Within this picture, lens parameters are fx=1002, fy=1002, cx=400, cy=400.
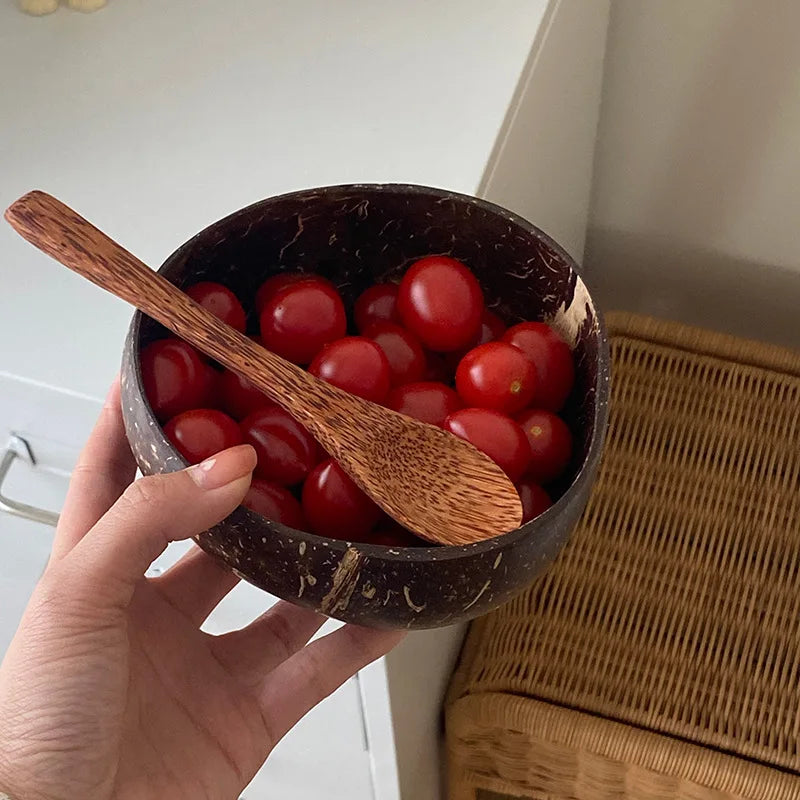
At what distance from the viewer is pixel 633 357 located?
3.26 feet

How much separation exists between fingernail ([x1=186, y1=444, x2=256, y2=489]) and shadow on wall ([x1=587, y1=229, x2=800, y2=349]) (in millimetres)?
807

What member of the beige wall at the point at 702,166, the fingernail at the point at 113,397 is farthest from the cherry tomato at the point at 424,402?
the beige wall at the point at 702,166

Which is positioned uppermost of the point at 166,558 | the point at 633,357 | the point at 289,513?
the point at 289,513

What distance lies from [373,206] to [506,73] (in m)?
0.23

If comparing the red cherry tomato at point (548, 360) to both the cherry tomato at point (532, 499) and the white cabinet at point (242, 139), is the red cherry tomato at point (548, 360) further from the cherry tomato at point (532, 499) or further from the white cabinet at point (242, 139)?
the white cabinet at point (242, 139)

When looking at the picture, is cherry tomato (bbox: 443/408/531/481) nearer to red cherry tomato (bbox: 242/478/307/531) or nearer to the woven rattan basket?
red cherry tomato (bbox: 242/478/307/531)

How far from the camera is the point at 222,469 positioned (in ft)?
1.32

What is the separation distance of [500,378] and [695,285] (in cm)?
74

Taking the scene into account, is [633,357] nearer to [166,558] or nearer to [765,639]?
[765,639]

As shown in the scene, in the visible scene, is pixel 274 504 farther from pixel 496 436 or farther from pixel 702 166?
pixel 702 166

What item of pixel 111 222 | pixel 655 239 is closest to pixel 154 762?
pixel 111 222

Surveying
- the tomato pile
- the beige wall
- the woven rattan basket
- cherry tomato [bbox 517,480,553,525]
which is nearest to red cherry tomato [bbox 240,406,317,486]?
the tomato pile

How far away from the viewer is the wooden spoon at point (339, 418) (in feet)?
1.37

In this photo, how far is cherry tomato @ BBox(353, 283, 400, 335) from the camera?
535 millimetres
